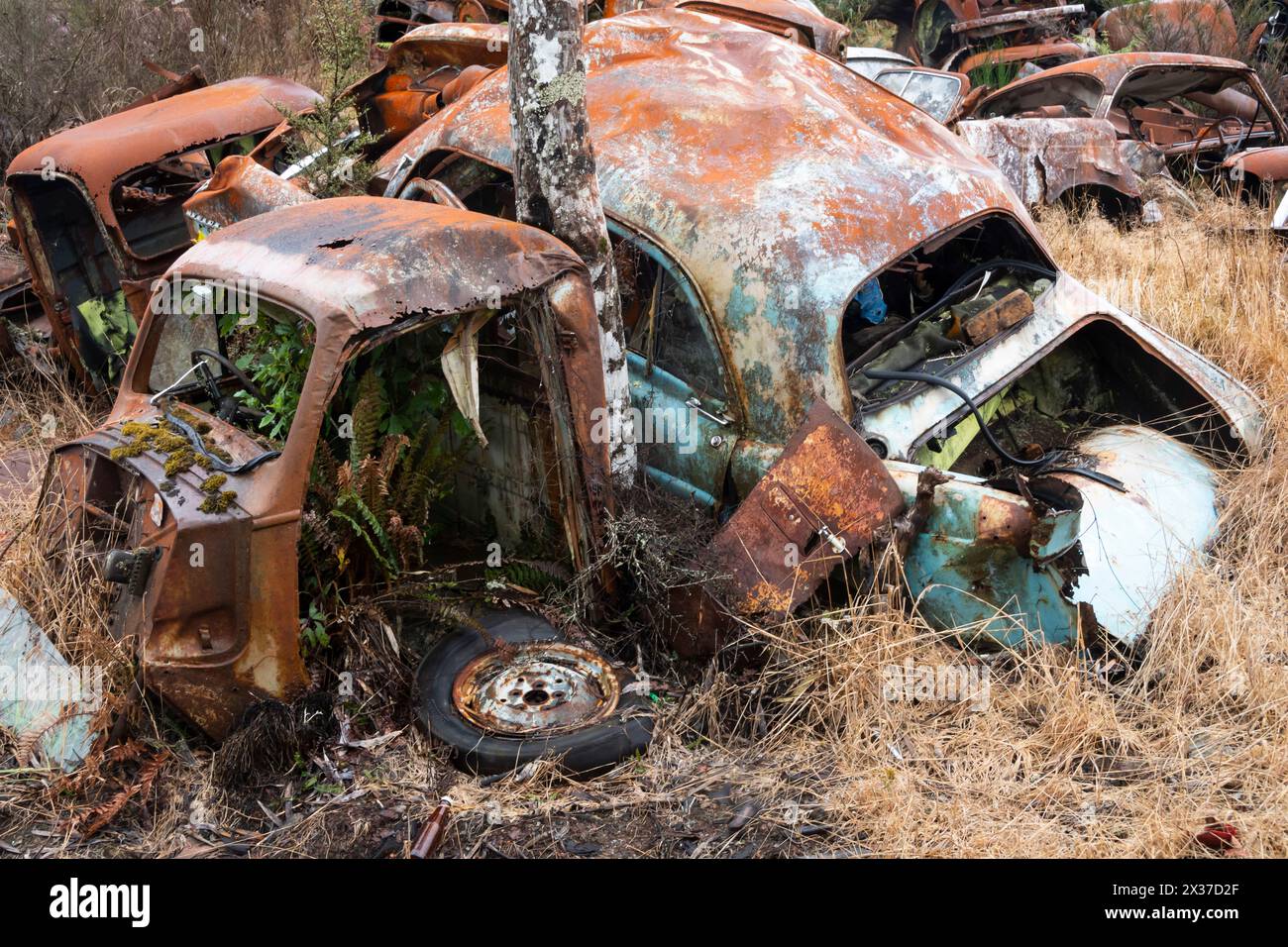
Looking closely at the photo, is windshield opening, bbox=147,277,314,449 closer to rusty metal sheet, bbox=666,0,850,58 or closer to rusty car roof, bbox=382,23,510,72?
rusty car roof, bbox=382,23,510,72

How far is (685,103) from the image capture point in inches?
182

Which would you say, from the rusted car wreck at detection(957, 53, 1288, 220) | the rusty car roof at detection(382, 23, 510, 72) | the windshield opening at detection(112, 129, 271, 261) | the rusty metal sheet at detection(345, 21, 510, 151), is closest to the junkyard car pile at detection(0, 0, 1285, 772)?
the windshield opening at detection(112, 129, 271, 261)

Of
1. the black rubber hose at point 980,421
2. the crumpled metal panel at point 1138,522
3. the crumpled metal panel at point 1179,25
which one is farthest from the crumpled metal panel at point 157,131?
the crumpled metal panel at point 1179,25

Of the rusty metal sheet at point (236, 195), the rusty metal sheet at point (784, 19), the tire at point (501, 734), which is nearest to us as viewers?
the tire at point (501, 734)

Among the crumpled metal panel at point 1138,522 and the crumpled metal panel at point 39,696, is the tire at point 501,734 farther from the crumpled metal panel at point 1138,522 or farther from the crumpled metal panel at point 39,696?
the crumpled metal panel at point 1138,522

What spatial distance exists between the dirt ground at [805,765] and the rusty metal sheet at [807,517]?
162 millimetres

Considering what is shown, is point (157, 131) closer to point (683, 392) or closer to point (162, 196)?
point (162, 196)

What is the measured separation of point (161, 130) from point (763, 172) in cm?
352

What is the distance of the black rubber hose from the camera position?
161 inches

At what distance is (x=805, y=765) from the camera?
3.53 meters

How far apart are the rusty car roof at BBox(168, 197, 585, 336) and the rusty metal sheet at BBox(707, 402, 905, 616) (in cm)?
99

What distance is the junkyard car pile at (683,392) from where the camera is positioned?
3301mm

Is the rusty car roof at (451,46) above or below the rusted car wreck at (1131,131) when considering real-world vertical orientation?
above

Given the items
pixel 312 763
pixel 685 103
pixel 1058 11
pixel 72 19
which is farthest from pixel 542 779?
pixel 1058 11
